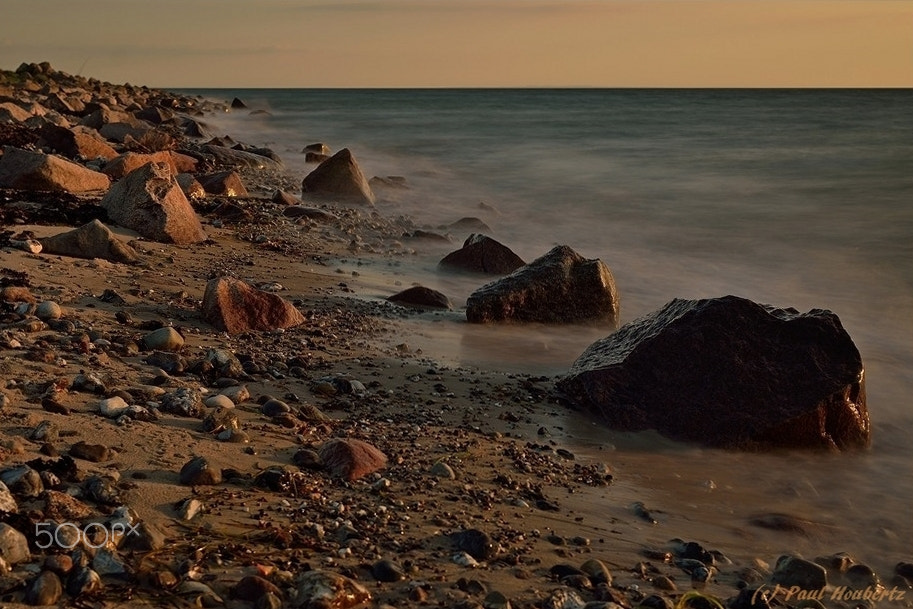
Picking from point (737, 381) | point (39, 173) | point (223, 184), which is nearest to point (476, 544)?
point (737, 381)

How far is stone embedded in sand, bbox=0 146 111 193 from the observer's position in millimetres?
8625

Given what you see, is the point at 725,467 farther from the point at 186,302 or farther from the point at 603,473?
the point at 186,302

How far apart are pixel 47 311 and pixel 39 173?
14.5ft

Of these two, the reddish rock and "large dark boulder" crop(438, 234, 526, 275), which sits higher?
the reddish rock

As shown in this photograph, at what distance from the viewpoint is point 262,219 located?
9445mm

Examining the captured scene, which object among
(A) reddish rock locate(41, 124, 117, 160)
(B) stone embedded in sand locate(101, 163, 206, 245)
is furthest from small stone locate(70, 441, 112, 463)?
(A) reddish rock locate(41, 124, 117, 160)

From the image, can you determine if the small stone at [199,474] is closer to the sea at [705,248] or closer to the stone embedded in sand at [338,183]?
the sea at [705,248]

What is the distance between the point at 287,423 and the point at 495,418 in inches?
45.8

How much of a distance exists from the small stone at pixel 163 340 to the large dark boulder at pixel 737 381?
2160mm

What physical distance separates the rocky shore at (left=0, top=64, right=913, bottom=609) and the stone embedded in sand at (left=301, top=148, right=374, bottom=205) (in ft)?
20.4

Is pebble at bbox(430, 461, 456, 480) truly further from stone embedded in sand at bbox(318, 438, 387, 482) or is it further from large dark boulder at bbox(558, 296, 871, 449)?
large dark boulder at bbox(558, 296, 871, 449)

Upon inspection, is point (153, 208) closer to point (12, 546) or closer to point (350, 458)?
point (350, 458)

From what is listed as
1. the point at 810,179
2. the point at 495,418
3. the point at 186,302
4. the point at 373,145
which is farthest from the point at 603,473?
the point at 373,145

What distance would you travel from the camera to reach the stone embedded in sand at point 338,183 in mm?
12938
